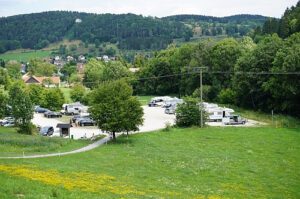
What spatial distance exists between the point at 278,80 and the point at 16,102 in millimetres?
38626

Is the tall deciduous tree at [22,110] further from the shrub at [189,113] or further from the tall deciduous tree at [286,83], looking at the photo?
the tall deciduous tree at [286,83]

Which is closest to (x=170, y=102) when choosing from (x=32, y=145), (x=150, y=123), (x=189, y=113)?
(x=150, y=123)

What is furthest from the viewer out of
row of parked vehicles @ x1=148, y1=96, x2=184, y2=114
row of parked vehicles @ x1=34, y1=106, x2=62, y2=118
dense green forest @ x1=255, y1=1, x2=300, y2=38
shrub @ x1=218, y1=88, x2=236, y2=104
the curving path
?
dense green forest @ x1=255, y1=1, x2=300, y2=38

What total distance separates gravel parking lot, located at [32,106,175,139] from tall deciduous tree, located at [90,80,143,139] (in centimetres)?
547

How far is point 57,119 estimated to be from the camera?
82.4m

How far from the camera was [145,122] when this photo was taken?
73125 millimetres

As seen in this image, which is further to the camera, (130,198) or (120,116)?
(120,116)

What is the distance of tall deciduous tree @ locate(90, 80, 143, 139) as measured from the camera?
2092 inches

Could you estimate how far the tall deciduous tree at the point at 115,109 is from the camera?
174 ft

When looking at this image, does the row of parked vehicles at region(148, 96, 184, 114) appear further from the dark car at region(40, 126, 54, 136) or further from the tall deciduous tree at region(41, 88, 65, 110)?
the dark car at region(40, 126, 54, 136)

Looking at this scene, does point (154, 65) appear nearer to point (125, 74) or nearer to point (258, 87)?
point (125, 74)

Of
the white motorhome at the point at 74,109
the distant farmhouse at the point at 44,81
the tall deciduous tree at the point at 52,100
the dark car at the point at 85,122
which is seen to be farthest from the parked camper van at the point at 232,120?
the distant farmhouse at the point at 44,81

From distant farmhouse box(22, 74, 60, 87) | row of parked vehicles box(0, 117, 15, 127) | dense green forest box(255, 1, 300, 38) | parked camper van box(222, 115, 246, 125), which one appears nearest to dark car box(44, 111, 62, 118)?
row of parked vehicles box(0, 117, 15, 127)

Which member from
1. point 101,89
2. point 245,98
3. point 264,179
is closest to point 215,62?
point 245,98
